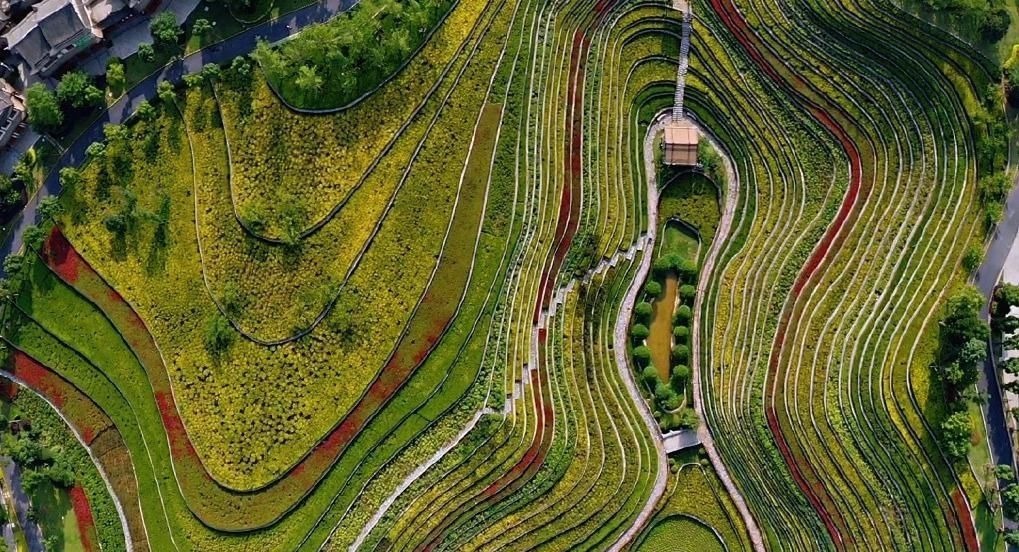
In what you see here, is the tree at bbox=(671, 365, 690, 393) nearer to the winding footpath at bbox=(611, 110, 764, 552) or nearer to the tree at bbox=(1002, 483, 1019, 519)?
Answer: the winding footpath at bbox=(611, 110, 764, 552)

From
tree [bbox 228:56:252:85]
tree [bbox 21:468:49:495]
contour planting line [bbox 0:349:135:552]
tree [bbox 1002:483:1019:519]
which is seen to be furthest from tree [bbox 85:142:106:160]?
tree [bbox 1002:483:1019:519]

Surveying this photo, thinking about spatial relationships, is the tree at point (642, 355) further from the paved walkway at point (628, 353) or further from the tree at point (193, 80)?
the tree at point (193, 80)

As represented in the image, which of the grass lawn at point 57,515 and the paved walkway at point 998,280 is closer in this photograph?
the paved walkway at point 998,280

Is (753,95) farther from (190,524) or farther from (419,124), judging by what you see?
(190,524)

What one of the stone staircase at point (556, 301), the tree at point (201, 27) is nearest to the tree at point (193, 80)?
the tree at point (201, 27)

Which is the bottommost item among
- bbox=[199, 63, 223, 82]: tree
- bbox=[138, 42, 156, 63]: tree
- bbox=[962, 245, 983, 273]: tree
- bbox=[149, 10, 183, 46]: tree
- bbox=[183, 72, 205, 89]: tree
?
bbox=[962, 245, 983, 273]: tree

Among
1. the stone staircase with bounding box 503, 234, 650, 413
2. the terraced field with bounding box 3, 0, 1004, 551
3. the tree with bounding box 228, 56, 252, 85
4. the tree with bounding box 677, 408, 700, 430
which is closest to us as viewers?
the terraced field with bounding box 3, 0, 1004, 551
